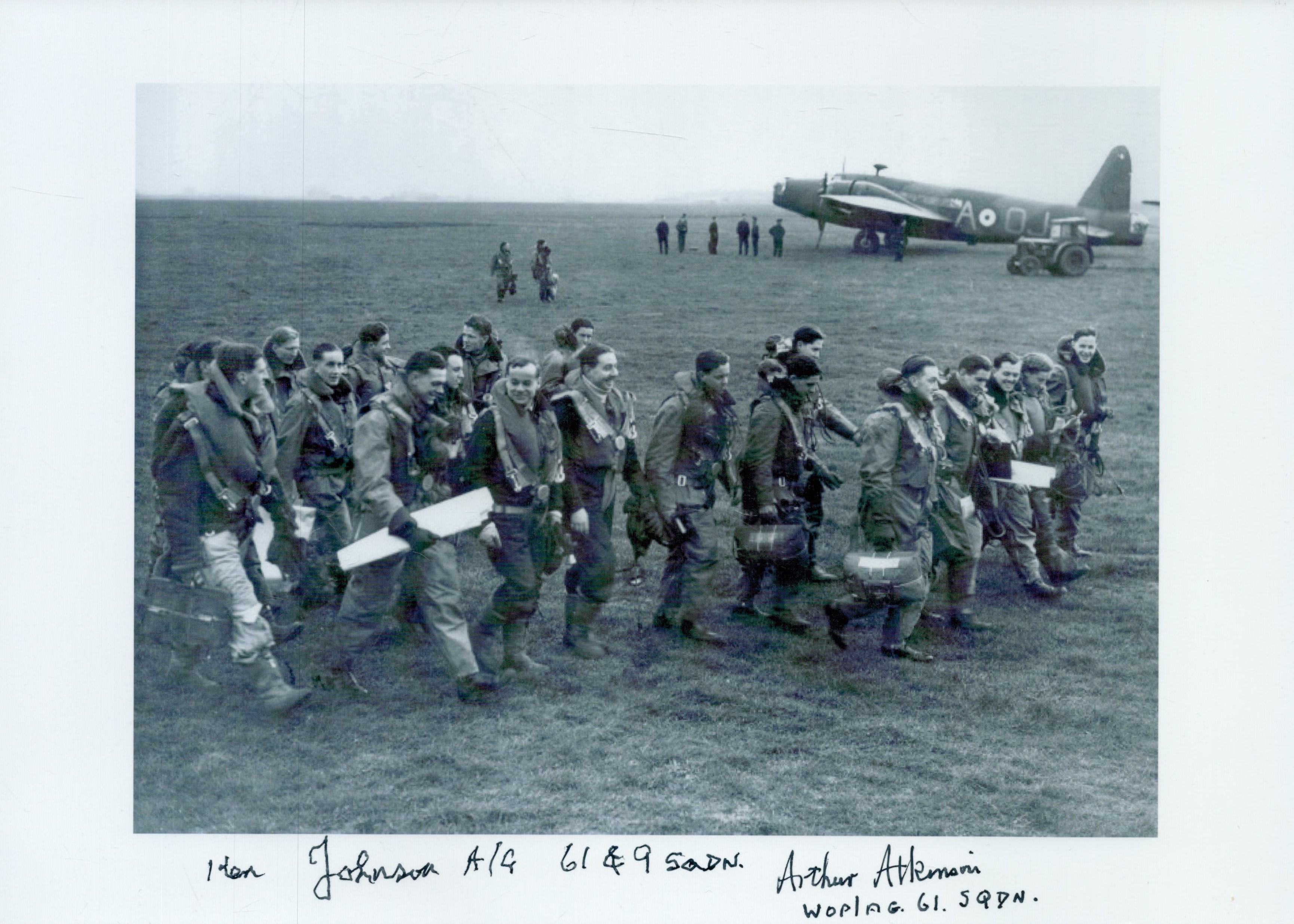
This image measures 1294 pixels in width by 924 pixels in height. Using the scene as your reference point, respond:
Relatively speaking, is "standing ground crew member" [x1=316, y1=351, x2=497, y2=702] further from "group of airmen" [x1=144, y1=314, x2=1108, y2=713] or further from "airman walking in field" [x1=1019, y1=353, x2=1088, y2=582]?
"airman walking in field" [x1=1019, y1=353, x2=1088, y2=582]

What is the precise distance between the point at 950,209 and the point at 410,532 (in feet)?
12.7

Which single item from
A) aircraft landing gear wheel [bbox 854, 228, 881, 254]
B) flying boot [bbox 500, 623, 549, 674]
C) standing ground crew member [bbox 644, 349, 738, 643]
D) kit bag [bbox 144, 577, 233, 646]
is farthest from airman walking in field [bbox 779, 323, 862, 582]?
kit bag [bbox 144, 577, 233, 646]

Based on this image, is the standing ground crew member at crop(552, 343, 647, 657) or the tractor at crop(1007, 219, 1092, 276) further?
the tractor at crop(1007, 219, 1092, 276)

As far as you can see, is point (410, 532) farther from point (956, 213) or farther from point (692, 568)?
point (956, 213)

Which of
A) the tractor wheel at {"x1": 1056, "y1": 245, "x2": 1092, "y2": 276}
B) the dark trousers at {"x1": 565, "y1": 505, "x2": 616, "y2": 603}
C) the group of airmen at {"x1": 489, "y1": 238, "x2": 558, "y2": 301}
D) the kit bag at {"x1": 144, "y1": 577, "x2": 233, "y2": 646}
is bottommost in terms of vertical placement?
the kit bag at {"x1": 144, "y1": 577, "x2": 233, "y2": 646}

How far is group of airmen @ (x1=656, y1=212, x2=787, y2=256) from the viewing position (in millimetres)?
6469

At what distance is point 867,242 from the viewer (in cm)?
676

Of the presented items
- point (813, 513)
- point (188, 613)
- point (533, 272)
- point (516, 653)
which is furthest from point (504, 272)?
point (188, 613)

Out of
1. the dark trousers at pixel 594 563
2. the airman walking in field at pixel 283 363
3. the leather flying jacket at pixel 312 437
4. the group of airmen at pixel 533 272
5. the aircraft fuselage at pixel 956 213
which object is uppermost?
the aircraft fuselage at pixel 956 213

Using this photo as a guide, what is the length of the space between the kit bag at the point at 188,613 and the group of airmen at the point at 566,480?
5 cm

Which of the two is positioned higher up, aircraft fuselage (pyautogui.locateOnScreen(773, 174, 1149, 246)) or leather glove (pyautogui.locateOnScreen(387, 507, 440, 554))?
aircraft fuselage (pyautogui.locateOnScreen(773, 174, 1149, 246))

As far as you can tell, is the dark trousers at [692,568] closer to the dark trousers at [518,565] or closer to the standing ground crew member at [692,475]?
the standing ground crew member at [692,475]

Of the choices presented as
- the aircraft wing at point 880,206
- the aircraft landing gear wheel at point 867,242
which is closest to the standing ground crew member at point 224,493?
the aircraft wing at point 880,206

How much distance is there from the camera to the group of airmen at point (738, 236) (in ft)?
21.2
